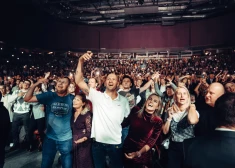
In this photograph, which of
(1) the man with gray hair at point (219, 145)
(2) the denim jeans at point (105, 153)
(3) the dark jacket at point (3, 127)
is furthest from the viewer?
(2) the denim jeans at point (105, 153)

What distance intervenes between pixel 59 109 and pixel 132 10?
542 inches

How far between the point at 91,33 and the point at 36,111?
645 inches

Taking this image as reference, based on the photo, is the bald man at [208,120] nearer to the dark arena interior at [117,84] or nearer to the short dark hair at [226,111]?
the dark arena interior at [117,84]

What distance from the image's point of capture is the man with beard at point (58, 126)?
8.02 feet

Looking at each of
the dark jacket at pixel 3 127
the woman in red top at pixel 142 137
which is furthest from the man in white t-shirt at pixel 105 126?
the dark jacket at pixel 3 127

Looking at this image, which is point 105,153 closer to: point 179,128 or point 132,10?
point 179,128

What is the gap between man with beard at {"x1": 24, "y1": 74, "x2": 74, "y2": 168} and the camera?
96.2 inches

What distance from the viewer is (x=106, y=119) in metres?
2.35

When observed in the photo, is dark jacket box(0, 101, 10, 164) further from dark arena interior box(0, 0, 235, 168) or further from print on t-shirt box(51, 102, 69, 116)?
print on t-shirt box(51, 102, 69, 116)

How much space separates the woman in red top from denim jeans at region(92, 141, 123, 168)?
0.09 m

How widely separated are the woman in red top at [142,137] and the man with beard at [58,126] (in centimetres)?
75

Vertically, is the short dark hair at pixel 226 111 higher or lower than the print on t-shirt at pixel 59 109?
higher

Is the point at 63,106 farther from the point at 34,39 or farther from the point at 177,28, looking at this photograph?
the point at 177,28

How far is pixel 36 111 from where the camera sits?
13.6 feet
